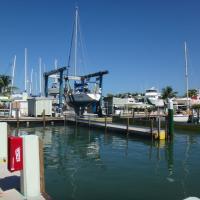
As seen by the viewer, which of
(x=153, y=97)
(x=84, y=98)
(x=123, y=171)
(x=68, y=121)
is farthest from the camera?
(x=153, y=97)

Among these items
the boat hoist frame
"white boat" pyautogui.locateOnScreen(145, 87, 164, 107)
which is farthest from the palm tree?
the boat hoist frame

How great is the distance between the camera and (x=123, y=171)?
1769 cm

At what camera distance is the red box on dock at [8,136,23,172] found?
8.66m

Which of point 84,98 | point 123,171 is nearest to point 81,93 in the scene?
point 84,98

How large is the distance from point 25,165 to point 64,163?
37.7ft

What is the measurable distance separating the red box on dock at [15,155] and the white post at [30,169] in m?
0.14

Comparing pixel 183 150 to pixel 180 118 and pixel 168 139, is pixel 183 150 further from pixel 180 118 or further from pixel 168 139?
pixel 180 118

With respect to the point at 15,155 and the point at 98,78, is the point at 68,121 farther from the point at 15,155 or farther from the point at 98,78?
the point at 15,155

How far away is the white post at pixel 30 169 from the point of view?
864 centimetres

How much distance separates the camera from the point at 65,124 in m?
50.3

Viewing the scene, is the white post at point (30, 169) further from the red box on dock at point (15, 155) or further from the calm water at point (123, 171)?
the calm water at point (123, 171)

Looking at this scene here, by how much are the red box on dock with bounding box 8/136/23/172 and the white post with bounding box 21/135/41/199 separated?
5.7 inches

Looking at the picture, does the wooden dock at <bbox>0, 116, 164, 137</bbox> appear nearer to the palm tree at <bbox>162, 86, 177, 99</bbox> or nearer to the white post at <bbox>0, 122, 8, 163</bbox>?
the white post at <bbox>0, 122, 8, 163</bbox>

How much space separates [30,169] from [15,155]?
1.72 feet
